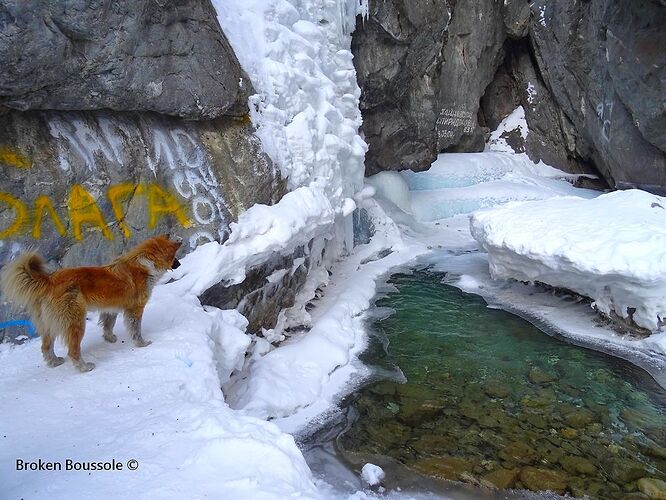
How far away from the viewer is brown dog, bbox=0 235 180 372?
12.1ft

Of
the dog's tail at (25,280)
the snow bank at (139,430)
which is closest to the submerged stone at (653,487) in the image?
the snow bank at (139,430)

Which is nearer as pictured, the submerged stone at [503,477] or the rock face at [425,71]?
the submerged stone at [503,477]

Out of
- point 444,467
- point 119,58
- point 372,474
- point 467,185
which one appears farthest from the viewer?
point 467,185

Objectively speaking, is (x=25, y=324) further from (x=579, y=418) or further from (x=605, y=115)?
(x=605, y=115)

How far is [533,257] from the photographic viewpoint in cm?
850

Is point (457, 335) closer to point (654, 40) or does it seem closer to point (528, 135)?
point (654, 40)

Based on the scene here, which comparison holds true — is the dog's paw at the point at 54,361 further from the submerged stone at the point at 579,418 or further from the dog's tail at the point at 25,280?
the submerged stone at the point at 579,418

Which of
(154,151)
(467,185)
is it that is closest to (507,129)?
(467,185)

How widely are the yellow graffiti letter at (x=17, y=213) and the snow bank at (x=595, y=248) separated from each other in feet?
24.4

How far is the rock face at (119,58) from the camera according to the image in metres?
4.67

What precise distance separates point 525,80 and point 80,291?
66.3ft

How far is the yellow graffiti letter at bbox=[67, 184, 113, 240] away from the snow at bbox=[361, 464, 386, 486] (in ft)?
12.3

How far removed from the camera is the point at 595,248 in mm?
7754

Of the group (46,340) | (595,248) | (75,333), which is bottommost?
(595,248)
